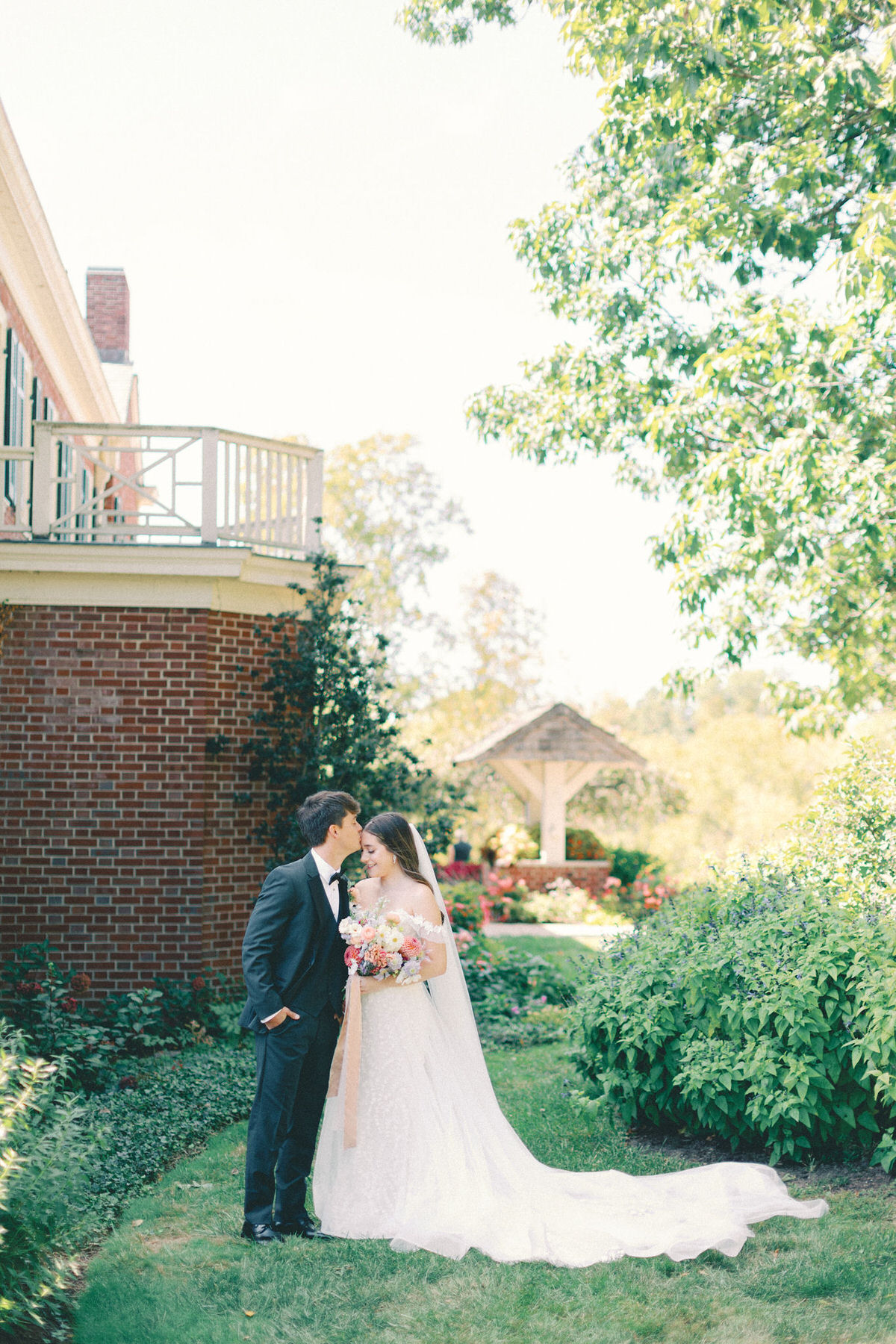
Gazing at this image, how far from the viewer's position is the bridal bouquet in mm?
5105

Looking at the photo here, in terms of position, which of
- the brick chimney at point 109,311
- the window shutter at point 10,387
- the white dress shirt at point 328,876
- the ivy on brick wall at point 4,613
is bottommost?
the white dress shirt at point 328,876

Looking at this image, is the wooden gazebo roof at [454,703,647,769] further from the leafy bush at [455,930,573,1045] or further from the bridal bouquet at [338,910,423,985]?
the bridal bouquet at [338,910,423,985]

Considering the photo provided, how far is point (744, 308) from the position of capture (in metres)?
10.8

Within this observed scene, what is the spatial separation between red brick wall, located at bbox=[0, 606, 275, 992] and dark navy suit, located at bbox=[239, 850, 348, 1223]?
4.42 meters

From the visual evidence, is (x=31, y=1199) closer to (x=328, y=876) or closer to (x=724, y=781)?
(x=328, y=876)

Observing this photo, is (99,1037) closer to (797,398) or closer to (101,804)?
(101,804)

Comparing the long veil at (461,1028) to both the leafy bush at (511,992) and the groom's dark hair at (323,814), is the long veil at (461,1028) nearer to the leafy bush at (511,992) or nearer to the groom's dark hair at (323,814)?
the groom's dark hair at (323,814)

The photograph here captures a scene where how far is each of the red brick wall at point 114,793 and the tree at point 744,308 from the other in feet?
16.0

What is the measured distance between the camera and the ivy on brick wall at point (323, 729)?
382 inches

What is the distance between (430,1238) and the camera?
4703 mm

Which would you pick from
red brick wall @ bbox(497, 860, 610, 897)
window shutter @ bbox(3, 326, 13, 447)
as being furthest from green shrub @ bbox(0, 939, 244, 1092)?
red brick wall @ bbox(497, 860, 610, 897)

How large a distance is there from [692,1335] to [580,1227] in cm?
89

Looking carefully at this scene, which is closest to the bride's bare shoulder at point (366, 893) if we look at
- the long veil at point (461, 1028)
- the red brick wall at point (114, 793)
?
the long veil at point (461, 1028)

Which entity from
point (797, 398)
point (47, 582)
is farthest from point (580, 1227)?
point (797, 398)
